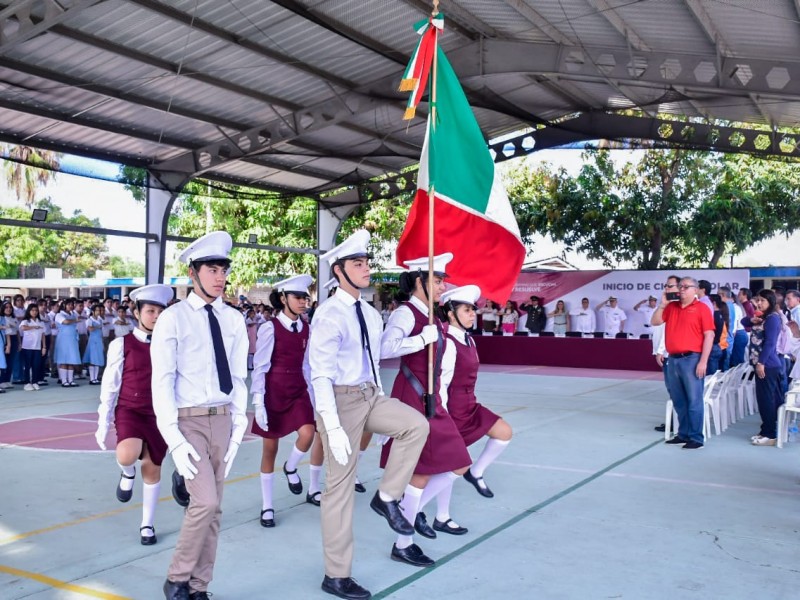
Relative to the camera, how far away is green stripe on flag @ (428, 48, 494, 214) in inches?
204

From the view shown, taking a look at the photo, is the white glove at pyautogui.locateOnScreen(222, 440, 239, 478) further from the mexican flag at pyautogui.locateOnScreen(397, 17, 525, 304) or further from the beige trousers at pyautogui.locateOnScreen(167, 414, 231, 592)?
the mexican flag at pyautogui.locateOnScreen(397, 17, 525, 304)

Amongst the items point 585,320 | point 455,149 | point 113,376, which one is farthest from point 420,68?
point 585,320

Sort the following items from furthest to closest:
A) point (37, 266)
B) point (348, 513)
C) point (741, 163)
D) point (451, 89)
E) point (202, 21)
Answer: point (37, 266)
point (741, 163)
point (202, 21)
point (451, 89)
point (348, 513)

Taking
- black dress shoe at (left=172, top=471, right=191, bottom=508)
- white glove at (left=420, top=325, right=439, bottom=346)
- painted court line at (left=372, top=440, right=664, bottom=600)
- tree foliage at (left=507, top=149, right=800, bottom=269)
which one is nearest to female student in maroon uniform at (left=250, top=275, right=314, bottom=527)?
black dress shoe at (left=172, top=471, right=191, bottom=508)

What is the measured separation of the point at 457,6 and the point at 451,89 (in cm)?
821

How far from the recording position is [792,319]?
8.73 m

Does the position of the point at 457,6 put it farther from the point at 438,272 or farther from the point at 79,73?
the point at 438,272

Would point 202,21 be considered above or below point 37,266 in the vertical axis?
above

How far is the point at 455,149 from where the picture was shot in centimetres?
538

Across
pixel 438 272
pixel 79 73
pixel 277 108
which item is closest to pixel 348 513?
pixel 438 272

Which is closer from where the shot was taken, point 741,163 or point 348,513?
point 348,513

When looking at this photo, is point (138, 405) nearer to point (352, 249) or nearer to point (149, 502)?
point (149, 502)

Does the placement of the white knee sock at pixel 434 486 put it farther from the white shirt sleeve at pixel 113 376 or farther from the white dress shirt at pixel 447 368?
the white shirt sleeve at pixel 113 376

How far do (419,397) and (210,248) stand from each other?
5.04ft
